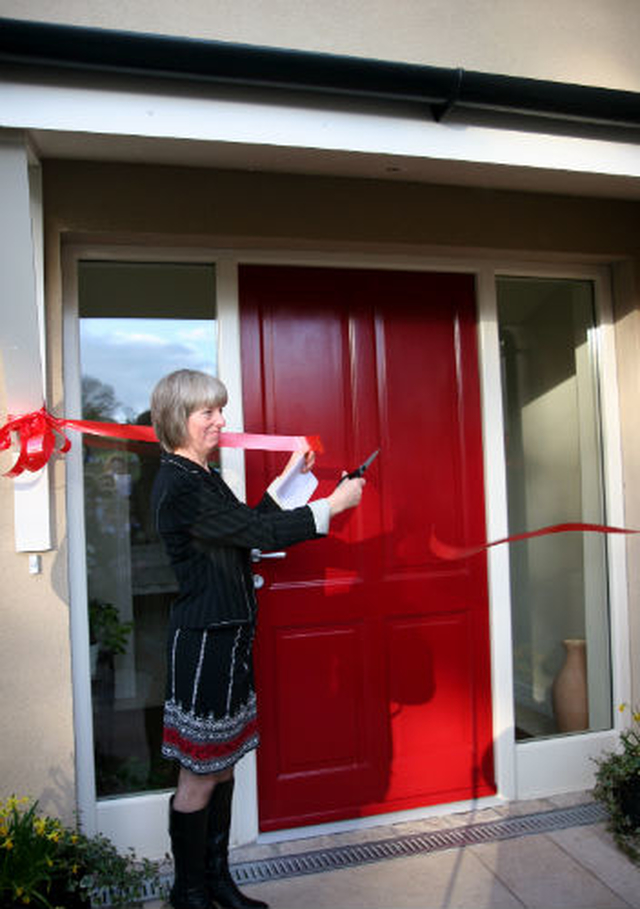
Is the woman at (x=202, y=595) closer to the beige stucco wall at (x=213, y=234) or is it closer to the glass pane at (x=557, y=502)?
the beige stucco wall at (x=213, y=234)

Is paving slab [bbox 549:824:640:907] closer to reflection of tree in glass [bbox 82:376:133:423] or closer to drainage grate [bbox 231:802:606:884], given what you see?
drainage grate [bbox 231:802:606:884]

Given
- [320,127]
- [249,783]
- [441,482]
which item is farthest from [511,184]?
[249,783]

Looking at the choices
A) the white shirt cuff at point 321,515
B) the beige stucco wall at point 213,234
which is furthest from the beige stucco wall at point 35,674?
the white shirt cuff at point 321,515

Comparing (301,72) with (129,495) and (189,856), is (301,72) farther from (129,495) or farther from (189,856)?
(189,856)

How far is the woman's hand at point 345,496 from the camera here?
2363 mm

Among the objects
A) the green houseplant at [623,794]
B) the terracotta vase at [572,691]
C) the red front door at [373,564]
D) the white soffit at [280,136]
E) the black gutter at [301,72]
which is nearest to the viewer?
the black gutter at [301,72]

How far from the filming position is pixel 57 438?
2.75 metres

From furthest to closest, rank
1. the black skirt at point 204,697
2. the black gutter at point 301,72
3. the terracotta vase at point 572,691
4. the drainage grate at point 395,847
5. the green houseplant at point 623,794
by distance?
the terracotta vase at point 572,691
the green houseplant at point 623,794
the drainage grate at point 395,847
the black skirt at point 204,697
the black gutter at point 301,72

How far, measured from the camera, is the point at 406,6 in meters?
2.57

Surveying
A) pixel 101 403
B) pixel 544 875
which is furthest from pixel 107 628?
pixel 544 875

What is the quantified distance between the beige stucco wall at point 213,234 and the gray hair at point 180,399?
62 cm

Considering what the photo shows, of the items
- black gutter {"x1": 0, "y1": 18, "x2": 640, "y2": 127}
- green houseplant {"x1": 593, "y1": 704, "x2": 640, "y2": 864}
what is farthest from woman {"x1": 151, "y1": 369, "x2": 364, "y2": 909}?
green houseplant {"x1": 593, "y1": 704, "x2": 640, "y2": 864}

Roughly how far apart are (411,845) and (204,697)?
135cm

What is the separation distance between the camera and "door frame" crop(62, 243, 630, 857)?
287cm
